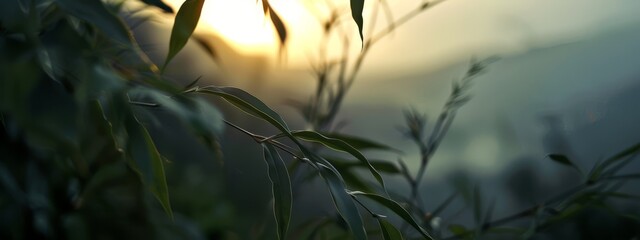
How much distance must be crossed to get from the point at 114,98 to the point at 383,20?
0.76m

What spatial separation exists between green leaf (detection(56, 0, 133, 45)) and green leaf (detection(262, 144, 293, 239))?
0.34 feet

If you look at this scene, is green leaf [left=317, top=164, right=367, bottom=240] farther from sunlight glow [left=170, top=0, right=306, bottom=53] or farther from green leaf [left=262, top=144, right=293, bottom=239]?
sunlight glow [left=170, top=0, right=306, bottom=53]

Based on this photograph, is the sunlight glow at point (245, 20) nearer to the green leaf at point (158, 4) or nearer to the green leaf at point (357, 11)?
the green leaf at point (158, 4)

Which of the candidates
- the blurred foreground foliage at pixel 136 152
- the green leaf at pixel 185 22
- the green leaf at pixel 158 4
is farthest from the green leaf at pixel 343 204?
→ the green leaf at pixel 158 4

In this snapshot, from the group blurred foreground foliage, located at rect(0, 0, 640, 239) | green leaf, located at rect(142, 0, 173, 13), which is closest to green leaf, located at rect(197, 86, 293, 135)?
blurred foreground foliage, located at rect(0, 0, 640, 239)

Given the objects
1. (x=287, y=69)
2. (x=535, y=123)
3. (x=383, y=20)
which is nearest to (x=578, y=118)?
(x=535, y=123)

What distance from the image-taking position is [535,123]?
117cm

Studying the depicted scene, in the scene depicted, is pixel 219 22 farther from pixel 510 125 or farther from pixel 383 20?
pixel 510 125

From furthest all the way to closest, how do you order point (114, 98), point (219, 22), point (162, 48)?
point (162, 48), point (219, 22), point (114, 98)

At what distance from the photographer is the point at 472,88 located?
122 centimetres

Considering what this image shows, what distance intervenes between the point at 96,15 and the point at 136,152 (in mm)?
80

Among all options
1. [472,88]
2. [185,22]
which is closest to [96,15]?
[185,22]

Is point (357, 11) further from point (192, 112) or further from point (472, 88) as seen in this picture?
point (472, 88)

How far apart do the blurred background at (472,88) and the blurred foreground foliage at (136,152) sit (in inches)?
2.3
